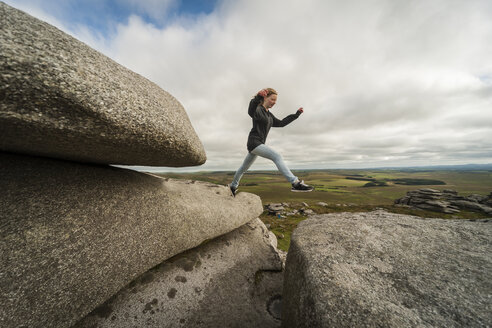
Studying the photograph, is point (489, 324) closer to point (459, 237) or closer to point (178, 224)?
point (459, 237)

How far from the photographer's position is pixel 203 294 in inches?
212

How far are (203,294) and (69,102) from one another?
18.0 ft

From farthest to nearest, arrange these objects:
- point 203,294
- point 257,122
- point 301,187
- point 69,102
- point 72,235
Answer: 1. point 257,122
2. point 301,187
3. point 203,294
4. point 72,235
5. point 69,102

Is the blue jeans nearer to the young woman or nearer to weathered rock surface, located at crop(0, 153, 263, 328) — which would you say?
the young woman

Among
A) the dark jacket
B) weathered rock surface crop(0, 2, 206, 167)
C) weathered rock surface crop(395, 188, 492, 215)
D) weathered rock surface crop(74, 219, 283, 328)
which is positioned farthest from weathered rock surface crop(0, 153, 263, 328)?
weathered rock surface crop(395, 188, 492, 215)

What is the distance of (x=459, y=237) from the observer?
4484mm

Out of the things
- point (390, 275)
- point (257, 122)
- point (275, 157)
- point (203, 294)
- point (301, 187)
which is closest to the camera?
point (390, 275)

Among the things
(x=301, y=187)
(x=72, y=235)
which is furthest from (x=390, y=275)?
(x=72, y=235)

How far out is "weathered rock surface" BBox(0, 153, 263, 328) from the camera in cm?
351

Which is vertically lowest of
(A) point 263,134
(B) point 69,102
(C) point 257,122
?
(B) point 69,102

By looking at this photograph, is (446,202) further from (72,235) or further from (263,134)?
(72,235)

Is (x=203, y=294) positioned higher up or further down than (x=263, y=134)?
further down

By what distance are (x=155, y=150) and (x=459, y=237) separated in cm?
752

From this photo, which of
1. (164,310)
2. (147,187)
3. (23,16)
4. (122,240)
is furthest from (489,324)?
(23,16)
